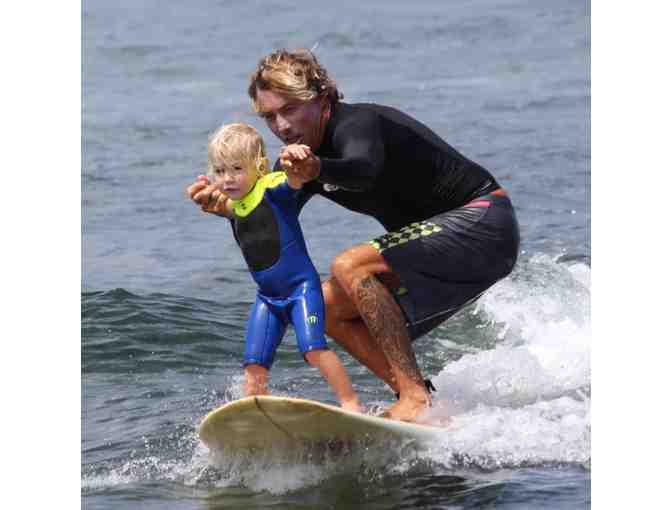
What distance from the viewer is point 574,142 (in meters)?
17.1

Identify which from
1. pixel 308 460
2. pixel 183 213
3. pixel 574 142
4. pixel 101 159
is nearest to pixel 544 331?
pixel 308 460

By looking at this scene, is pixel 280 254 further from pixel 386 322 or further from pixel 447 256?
pixel 447 256

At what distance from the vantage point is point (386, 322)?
6.79 meters

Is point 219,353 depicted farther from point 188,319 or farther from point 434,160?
point 434,160

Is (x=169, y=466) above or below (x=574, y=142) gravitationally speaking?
below

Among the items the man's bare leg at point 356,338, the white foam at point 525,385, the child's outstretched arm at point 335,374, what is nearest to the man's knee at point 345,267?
the man's bare leg at point 356,338

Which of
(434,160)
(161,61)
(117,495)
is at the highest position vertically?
(161,61)

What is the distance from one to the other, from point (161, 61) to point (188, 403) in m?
14.5

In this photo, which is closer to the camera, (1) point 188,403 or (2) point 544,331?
(1) point 188,403

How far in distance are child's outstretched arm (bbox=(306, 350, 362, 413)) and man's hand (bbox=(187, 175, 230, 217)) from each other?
826 millimetres

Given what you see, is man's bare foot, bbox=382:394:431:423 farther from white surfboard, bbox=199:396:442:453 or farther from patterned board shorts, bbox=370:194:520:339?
patterned board shorts, bbox=370:194:520:339

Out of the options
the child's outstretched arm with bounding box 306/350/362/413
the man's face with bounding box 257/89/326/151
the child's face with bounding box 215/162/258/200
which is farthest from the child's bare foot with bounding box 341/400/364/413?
the man's face with bounding box 257/89/326/151

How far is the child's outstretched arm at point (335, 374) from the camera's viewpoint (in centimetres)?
653

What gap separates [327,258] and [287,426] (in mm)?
6073
